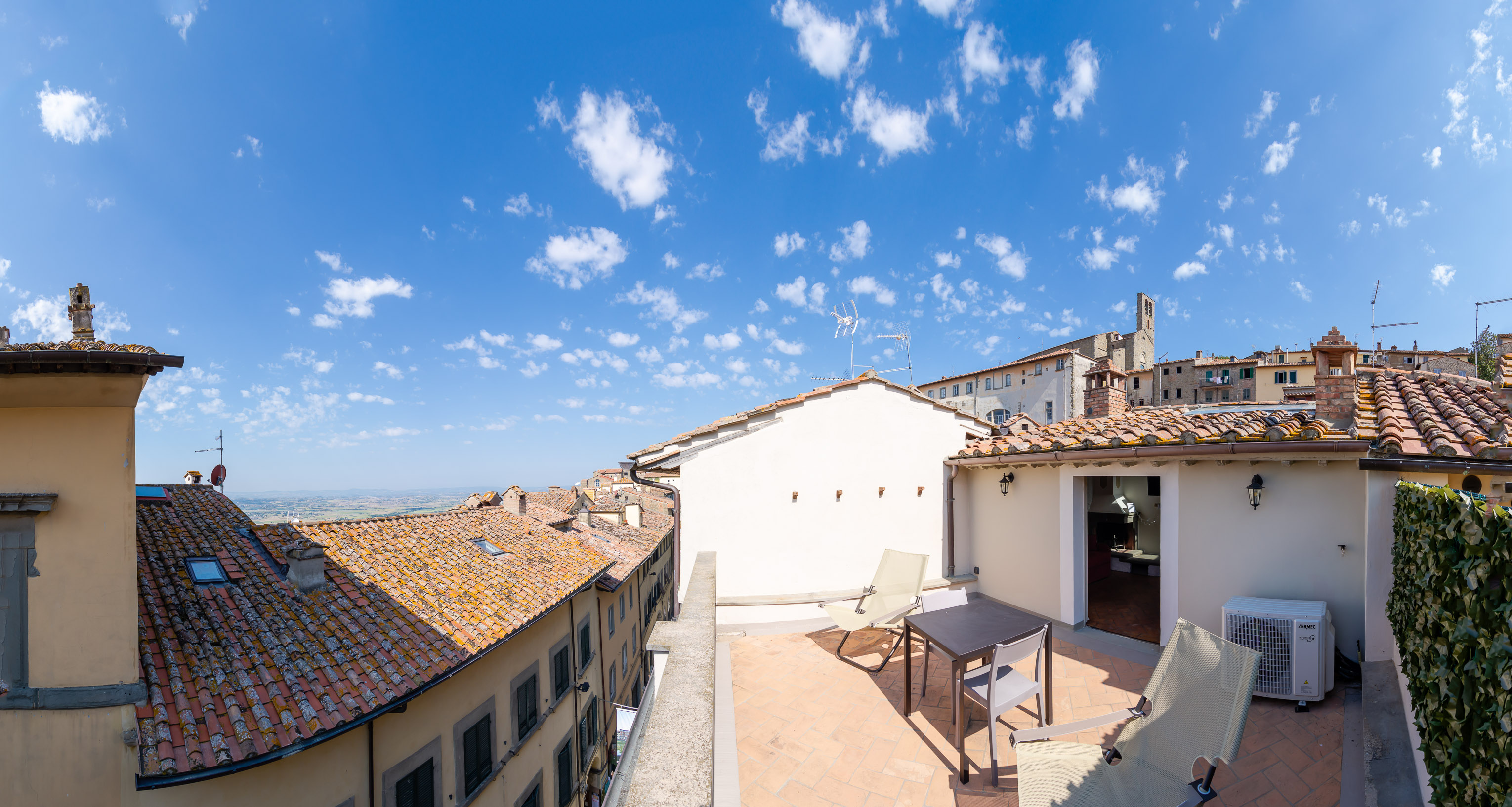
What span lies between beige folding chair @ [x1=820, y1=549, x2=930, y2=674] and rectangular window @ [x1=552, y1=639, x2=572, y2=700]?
8.20 m

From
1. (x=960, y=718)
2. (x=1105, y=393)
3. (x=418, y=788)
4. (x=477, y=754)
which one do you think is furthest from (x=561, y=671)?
(x=1105, y=393)

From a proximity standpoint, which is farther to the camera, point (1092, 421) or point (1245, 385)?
point (1245, 385)

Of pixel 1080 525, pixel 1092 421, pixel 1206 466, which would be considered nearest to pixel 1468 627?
pixel 1206 466

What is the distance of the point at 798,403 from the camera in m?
6.39

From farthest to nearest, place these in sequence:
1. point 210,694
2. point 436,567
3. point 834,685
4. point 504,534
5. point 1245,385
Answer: point 1245,385
point 504,534
point 436,567
point 210,694
point 834,685

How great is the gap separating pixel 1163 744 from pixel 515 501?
745 inches

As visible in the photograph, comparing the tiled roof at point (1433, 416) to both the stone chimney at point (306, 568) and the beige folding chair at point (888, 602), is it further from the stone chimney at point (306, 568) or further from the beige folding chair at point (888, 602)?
the stone chimney at point (306, 568)

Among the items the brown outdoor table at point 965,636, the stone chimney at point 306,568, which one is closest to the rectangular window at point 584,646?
the stone chimney at point 306,568

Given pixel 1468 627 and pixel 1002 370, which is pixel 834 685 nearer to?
pixel 1468 627

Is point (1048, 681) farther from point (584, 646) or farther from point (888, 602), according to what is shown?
point (584, 646)

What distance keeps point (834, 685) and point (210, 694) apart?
22.0ft

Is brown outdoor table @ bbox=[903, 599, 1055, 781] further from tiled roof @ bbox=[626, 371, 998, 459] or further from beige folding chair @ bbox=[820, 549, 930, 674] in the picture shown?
tiled roof @ bbox=[626, 371, 998, 459]

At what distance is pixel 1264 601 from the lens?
174 inches

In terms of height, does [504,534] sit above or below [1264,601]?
below
